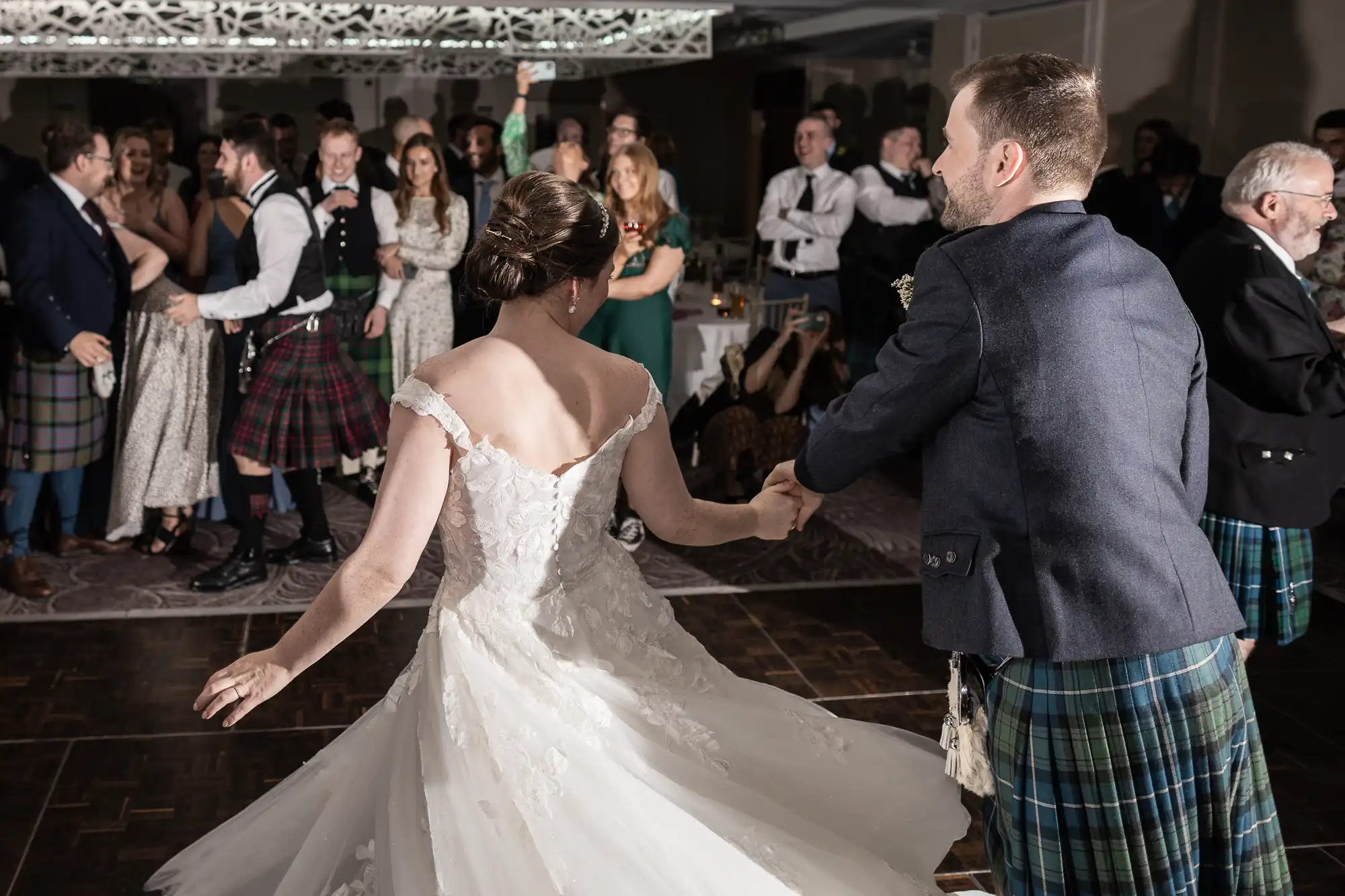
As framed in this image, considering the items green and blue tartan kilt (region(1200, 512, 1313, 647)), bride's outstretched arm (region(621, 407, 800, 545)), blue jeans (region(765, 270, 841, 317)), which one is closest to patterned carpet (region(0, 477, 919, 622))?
blue jeans (region(765, 270, 841, 317))

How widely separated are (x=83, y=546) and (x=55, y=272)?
1158 mm

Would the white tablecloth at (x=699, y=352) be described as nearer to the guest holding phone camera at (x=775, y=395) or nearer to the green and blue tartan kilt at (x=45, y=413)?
the guest holding phone camera at (x=775, y=395)

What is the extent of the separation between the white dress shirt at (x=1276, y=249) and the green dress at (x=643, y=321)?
101 inches

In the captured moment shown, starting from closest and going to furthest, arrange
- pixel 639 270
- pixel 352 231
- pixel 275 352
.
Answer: pixel 275 352
pixel 639 270
pixel 352 231

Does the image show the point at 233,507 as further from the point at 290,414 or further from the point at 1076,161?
the point at 1076,161

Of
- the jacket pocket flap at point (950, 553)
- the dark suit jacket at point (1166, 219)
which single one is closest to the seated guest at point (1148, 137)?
the dark suit jacket at point (1166, 219)

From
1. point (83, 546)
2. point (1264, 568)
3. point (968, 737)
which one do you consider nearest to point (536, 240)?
point (968, 737)

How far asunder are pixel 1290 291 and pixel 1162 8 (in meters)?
4.63

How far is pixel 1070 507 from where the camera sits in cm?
183

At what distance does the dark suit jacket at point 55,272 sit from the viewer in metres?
4.57

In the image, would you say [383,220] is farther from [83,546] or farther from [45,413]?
[83,546]

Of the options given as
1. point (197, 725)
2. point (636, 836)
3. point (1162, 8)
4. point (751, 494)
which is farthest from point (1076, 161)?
point (1162, 8)

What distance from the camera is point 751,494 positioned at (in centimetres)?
618

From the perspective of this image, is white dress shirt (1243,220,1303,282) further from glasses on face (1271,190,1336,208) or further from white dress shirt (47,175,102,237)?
white dress shirt (47,175,102,237)
